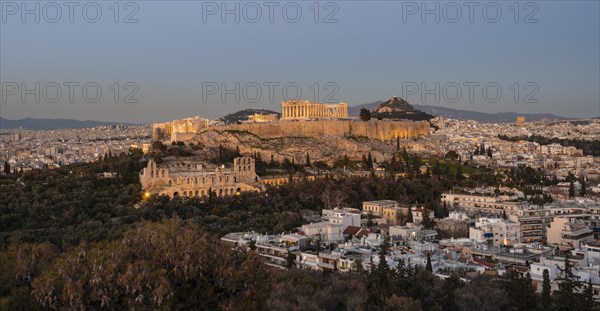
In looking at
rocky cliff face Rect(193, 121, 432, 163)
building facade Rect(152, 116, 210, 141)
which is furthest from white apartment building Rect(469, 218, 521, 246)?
building facade Rect(152, 116, 210, 141)

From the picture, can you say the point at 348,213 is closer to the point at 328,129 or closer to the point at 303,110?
the point at 328,129

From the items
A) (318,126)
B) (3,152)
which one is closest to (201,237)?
(318,126)

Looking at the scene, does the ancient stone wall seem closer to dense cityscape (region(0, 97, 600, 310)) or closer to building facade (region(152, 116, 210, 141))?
dense cityscape (region(0, 97, 600, 310))

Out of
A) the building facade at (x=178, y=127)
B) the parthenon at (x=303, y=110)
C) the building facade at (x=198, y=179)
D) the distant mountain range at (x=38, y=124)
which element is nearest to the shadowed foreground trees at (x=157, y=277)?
the building facade at (x=198, y=179)

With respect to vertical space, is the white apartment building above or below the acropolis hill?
below

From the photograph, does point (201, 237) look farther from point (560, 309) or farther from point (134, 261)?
point (560, 309)

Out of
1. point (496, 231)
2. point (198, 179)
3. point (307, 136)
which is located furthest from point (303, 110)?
point (496, 231)

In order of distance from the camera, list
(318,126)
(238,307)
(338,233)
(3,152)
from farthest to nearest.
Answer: (3,152)
(318,126)
(338,233)
(238,307)
